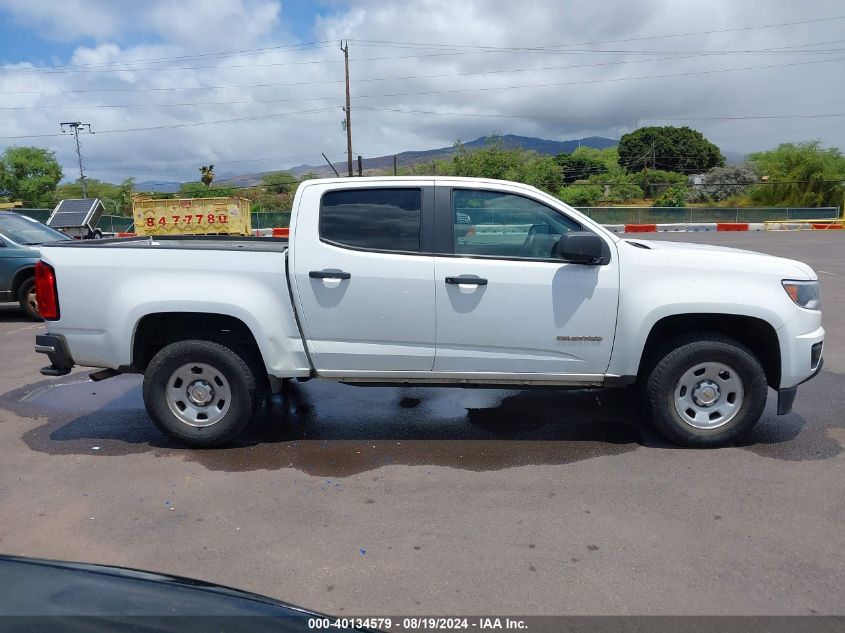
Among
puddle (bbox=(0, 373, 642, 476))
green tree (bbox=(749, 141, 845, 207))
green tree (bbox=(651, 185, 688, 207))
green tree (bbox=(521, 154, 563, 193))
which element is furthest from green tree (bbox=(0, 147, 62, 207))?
puddle (bbox=(0, 373, 642, 476))

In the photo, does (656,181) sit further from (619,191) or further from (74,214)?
(74,214)

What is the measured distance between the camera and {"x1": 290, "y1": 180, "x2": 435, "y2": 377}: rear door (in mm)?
4844

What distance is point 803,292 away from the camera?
4.89 meters

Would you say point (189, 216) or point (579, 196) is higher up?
point (579, 196)

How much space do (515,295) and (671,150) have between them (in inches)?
4171

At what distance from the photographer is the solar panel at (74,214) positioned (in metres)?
16.8

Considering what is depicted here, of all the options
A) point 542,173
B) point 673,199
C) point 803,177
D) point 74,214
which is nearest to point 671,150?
point 803,177

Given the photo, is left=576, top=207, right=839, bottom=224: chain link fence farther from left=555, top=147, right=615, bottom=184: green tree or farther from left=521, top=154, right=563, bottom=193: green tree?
left=555, top=147, right=615, bottom=184: green tree

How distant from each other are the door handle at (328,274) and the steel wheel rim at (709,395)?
2504 mm

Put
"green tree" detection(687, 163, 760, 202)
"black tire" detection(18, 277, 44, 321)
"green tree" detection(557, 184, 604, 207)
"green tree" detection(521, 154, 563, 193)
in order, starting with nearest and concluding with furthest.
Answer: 1. "black tire" detection(18, 277, 44, 321)
2. "green tree" detection(557, 184, 604, 207)
3. "green tree" detection(521, 154, 563, 193)
4. "green tree" detection(687, 163, 760, 202)

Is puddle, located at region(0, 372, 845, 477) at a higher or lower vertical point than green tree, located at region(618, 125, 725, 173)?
lower

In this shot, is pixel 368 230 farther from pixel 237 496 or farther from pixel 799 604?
pixel 799 604

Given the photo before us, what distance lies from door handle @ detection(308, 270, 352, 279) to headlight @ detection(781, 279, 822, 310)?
10.2 feet

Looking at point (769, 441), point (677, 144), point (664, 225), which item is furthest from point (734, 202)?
point (769, 441)
